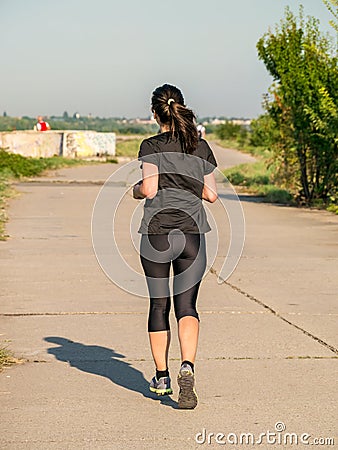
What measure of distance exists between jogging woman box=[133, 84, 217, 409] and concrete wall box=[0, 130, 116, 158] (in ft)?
127

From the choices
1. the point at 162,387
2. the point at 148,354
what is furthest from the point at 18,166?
the point at 162,387

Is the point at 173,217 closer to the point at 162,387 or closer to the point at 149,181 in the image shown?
the point at 149,181

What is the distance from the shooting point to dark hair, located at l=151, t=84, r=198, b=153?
20.2 feet

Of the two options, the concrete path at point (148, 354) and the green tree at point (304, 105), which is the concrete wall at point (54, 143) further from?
the concrete path at point (148, 354)

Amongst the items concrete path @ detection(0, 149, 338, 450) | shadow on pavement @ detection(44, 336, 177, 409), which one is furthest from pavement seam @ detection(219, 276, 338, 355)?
shadow on pavement @ detection(44, 336, 177, 409)

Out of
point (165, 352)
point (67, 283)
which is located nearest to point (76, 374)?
point (165, 352)

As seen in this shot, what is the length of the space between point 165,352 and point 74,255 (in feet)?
23.5

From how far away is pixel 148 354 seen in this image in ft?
24.7

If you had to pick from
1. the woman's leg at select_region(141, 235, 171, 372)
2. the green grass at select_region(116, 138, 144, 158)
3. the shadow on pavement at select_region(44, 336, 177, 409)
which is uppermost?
the woman's leg at select_region(141, 235, 171, 372)

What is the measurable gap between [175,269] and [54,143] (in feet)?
141

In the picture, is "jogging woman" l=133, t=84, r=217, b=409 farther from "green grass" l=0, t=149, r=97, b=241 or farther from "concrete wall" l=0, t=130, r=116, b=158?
"concrete wall" l=0, t=130, r=116, b=158

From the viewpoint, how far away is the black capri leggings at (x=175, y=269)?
6129 mm

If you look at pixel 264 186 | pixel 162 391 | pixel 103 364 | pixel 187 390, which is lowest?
pixel 264 186

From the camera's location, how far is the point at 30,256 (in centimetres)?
1315
